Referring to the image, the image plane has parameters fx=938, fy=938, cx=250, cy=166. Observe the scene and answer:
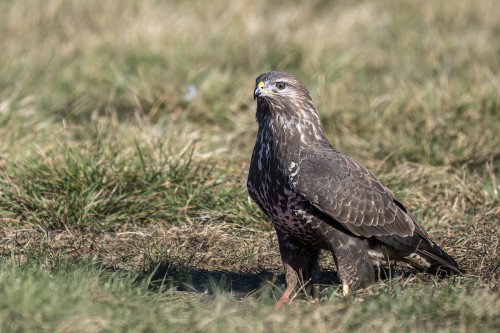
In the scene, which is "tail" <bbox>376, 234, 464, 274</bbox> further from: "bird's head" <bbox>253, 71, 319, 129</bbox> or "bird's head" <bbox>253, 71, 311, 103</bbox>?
"bird's head" <bbox>253, 71, 311, 103</bbox>

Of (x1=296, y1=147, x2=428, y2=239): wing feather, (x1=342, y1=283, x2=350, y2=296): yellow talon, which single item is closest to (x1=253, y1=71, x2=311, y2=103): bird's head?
(x1=296, y1=147, x2=428, y2=239): wing feather

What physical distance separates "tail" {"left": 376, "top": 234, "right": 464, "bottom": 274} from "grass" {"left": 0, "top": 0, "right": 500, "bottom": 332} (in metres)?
0.12

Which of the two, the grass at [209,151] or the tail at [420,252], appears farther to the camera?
the tail at [420,252]

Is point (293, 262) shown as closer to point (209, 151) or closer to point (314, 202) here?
point (314, 202)

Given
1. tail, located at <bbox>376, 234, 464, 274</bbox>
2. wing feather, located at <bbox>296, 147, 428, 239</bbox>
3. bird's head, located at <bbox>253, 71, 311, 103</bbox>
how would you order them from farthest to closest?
1. tail, located at <bbox>376, 234, 464, 274</bbox>
2. bird's head, located at <bbox>253, 71, 311, 103</bbox>
3. wing feather, located at <bbox>296, 147, 428, 239</bbox>

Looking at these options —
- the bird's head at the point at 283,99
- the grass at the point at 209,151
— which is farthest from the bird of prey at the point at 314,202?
the grass at the point at 209,151

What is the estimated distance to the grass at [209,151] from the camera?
4.33 meters

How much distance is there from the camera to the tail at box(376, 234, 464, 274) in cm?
528

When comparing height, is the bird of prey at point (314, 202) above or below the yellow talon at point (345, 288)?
above

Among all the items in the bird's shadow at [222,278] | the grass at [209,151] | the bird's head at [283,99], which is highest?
the bird's head at [283,99]

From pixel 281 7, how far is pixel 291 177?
620cm

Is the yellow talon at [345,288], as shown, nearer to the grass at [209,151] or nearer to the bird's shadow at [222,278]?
the grass at [209,151]

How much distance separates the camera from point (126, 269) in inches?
214

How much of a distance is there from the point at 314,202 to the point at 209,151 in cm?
229
